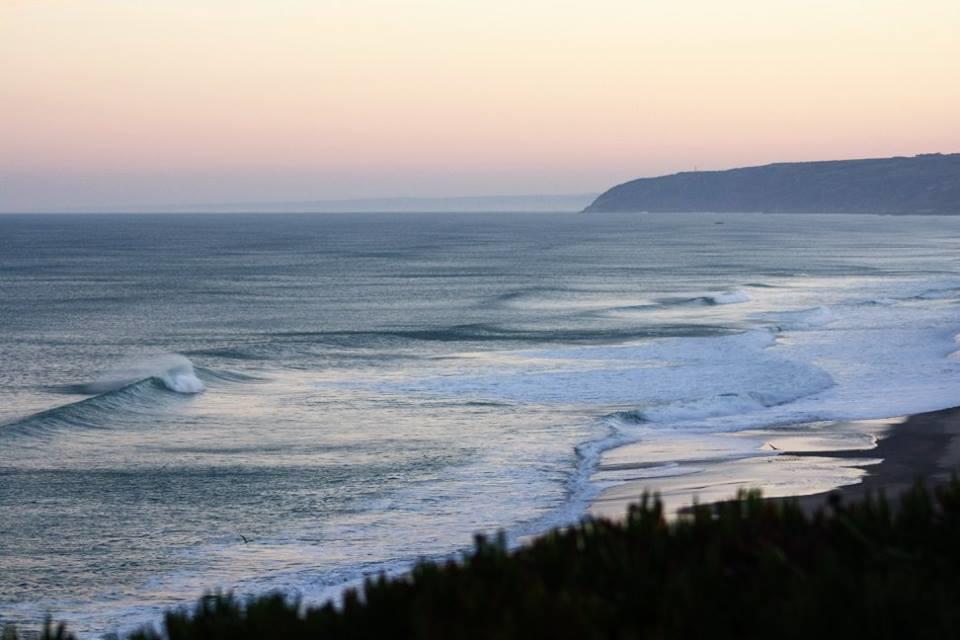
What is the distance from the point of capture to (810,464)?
20.2 meters

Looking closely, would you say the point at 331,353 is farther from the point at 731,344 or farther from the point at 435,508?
the point at 435,508

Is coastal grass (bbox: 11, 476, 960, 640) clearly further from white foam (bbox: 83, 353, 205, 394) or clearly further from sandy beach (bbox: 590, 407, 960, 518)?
white foam (bbox: 83, 353, 205, 394)

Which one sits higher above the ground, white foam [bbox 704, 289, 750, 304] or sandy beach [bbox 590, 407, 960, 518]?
sandy beach [bbox 590, 407, 960, 518]

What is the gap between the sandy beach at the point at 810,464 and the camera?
17.9 meters

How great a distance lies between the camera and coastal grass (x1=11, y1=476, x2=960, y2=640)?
17.9 ft

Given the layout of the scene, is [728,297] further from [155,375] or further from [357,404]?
[357,404]

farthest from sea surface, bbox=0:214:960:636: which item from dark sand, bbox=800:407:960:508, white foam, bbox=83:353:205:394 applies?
dark sand, bbox=800:407:960:508

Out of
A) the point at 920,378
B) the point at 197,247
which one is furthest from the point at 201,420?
the point at 197,247

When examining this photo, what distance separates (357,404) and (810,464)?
11.1 metres

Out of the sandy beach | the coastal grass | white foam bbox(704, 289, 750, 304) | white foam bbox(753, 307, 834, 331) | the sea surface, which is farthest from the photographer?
white foam bbox(704, 289, 750, 304)

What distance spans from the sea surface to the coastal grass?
7.25 m

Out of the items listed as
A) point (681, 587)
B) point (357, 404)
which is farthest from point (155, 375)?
point (681, 587)

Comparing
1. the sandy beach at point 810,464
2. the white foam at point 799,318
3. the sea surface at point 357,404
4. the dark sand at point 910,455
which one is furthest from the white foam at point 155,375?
the white foam at point 799,318

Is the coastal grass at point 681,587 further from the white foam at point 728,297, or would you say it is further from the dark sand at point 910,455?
the white foam at point 728,297
